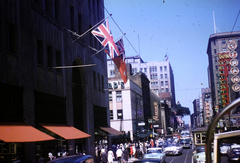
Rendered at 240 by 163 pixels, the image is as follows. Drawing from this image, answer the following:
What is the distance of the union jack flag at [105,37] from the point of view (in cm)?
2473

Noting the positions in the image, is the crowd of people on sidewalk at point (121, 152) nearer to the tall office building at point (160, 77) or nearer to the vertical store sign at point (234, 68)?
the vertical store sign at point (234, 68)

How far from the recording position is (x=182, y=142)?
178ft

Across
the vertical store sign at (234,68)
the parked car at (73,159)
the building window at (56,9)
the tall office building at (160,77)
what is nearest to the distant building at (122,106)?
the vertical store sign at (234,68)

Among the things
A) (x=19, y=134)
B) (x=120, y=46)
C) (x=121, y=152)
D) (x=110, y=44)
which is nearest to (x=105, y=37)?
(x=110, y=44)

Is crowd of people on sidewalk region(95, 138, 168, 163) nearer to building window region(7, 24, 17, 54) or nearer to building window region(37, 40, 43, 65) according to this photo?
building window region(37, 40, 43, 65)

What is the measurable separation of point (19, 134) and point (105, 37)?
39.9ft

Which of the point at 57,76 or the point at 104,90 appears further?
→ the point at 104,90

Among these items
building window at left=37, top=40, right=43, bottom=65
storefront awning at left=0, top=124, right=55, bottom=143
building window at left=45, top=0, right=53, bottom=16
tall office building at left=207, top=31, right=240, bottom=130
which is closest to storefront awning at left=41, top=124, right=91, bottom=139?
storefront awning at left=0, top=124, right=55, bottom=143

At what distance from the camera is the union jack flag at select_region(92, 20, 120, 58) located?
24734 millimetres

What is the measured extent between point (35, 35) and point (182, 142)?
40.2 m

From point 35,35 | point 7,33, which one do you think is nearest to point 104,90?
point 35,35

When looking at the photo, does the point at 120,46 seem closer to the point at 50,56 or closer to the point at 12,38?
the point at 50,56

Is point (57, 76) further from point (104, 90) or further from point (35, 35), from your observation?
point (104, 90)

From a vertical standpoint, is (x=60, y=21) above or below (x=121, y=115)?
above
